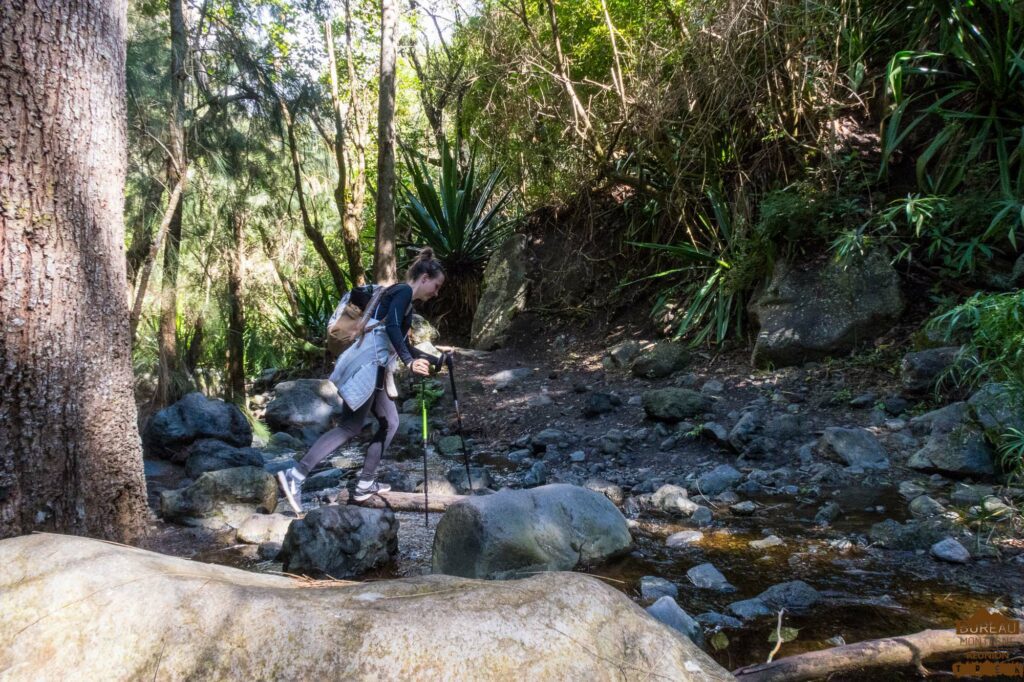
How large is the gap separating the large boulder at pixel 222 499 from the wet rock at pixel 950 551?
356 centimetres

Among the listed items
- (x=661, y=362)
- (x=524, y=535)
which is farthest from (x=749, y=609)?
(x=661, y=362)

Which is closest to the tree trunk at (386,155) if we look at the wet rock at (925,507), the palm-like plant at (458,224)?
the palm-like plant at (458,224)

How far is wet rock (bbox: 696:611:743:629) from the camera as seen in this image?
245 cm

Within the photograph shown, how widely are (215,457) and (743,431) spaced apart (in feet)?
13.8

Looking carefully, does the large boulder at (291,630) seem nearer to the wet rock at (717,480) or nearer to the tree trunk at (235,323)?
the wet rock at (717,480)

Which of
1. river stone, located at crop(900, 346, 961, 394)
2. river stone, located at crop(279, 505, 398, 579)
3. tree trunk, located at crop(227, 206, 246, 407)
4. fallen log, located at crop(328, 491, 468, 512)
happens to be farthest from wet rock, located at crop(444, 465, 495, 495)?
tree trunk, located at crop(227, 206, 246, 407)

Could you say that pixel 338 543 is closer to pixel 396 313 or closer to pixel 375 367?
pixel 375 367

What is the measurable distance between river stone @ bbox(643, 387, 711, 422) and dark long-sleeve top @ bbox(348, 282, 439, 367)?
86.9 inches

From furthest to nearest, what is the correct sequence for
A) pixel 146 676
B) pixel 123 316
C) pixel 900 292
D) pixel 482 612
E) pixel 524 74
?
pixel 524 74 < pixel 900 292 < pixel 123 316 < pixel 482 612 < pixel 146 676

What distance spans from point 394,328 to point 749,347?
12.3ft

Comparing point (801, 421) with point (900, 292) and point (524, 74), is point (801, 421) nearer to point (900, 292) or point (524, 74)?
point (900, 292)

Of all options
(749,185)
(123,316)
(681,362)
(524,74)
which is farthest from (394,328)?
(524,74)

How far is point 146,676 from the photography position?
4.10 feet

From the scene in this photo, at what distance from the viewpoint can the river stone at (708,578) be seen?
2.80 metres
